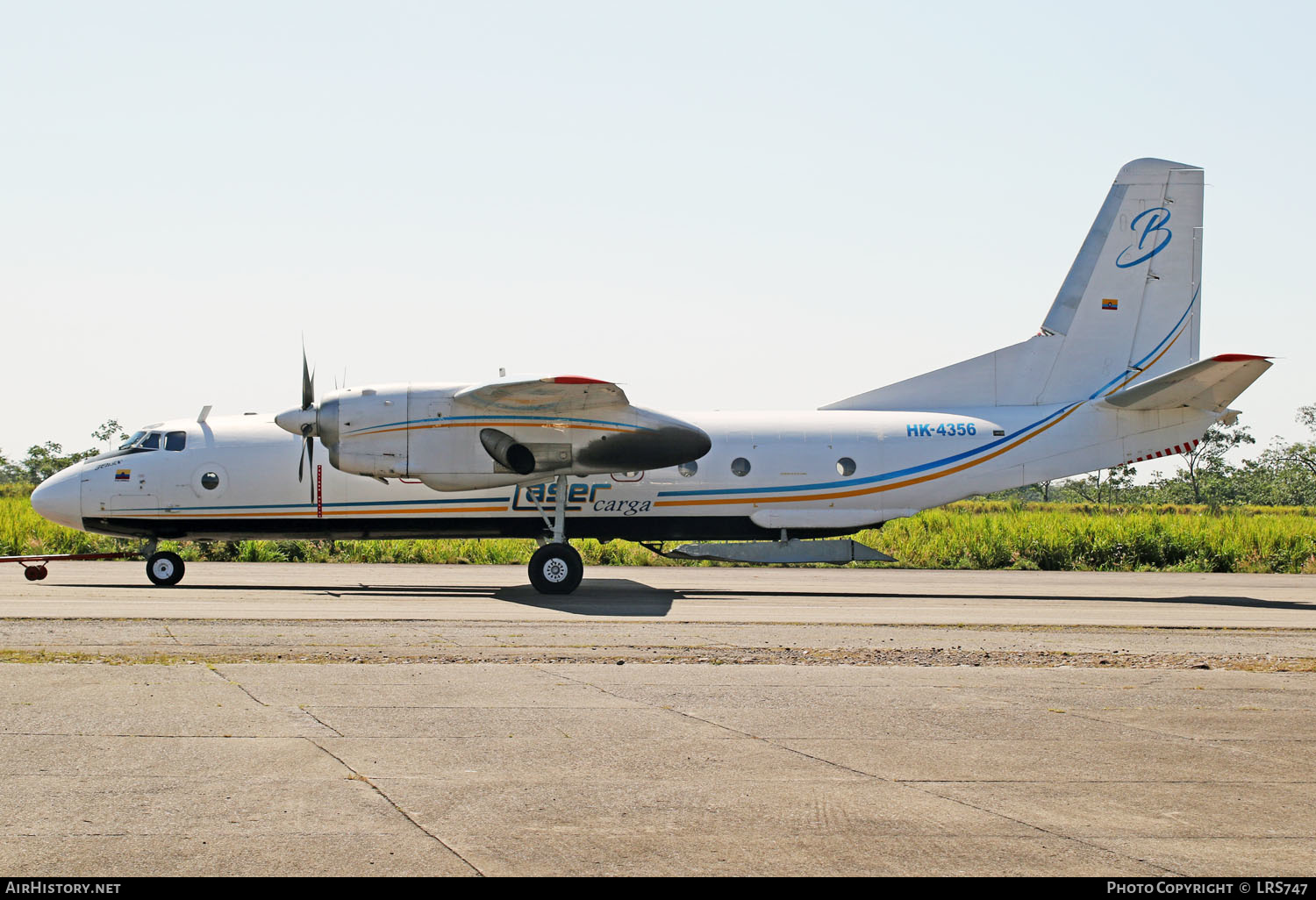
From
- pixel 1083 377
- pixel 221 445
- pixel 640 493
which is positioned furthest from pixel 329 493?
pixel 1083 377

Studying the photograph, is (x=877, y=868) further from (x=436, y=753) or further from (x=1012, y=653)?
(x=1012, y=653)

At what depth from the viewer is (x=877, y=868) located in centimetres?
489

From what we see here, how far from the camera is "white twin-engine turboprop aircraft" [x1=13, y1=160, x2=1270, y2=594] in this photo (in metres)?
19.6

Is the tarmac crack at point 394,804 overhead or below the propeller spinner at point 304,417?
below

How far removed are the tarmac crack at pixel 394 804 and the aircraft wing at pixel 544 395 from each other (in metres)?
11.1

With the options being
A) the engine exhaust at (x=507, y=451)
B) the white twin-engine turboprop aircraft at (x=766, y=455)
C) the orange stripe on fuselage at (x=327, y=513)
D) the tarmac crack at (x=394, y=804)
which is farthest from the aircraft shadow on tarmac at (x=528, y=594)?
the tarmac crack at (x=394, y=804)

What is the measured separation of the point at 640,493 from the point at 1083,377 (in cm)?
895

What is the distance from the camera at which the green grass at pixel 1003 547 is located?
27.9 m

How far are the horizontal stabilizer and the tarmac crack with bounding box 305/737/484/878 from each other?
54.8ft

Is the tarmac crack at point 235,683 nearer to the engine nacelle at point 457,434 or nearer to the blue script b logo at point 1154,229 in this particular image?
the engine nacelle at point 457,434

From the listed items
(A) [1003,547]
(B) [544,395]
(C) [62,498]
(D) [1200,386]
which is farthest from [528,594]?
(A) [1003,547]

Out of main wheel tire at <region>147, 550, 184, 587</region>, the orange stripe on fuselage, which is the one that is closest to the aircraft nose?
the orange stripe on fuselage

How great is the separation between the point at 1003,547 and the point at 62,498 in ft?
68.5

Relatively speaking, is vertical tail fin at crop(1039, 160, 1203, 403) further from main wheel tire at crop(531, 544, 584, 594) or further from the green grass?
main wheel tire at crop(531, 544, 584, 594)
